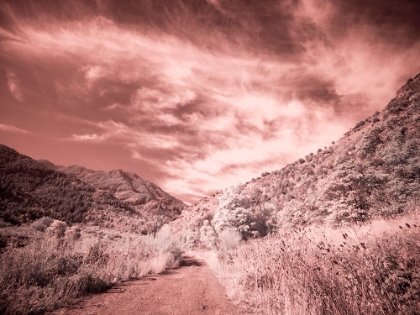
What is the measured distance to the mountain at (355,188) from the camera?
15.3m

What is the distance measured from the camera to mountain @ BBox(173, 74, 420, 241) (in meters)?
15.3

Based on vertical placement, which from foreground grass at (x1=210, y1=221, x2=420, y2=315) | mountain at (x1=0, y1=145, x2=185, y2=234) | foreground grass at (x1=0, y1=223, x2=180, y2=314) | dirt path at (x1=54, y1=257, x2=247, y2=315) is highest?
mountain at (x1=0, y1=145, x2=185, y2=234)

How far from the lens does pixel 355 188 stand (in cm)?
1639

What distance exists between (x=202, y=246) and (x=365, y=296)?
1405 inches

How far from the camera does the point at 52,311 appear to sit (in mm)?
4336

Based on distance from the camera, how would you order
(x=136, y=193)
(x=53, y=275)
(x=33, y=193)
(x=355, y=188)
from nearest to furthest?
(x=53, y=275), (x=355, y=188), (x=33, y=193), (x=136, y=193)

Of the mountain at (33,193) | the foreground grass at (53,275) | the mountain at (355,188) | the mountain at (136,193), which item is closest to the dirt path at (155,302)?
the foreground grass at (53,275)

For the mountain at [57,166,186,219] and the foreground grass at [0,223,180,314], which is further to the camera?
the mountain at [57,166,186,219]

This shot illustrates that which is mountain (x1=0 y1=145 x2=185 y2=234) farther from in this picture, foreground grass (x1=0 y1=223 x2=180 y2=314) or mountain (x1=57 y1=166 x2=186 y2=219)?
mountain (x1=57 y1=166 x2=186 y2=219)

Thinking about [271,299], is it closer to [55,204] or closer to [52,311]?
[52,311]

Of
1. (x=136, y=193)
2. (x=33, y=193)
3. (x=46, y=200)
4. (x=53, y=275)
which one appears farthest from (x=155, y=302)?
Answer: (x=136, y=193)

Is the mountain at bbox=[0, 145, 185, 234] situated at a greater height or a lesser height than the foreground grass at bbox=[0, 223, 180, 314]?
greater

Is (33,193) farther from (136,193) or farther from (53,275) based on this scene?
(136,193)

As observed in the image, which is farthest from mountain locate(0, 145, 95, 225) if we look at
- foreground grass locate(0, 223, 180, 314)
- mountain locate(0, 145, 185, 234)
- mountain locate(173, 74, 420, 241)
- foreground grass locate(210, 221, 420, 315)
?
foreground grass locate(210, 221, 420, 315)
